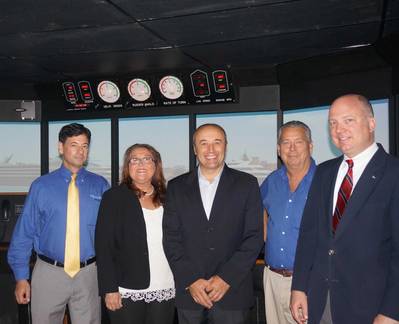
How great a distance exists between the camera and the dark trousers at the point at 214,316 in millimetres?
2373

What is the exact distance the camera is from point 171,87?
4.58 metres

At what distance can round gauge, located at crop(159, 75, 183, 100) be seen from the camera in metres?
4.53

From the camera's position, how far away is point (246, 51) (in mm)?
3730

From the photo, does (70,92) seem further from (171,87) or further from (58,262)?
(58,262)

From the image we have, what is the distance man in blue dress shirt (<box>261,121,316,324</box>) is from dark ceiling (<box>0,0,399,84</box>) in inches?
30.7

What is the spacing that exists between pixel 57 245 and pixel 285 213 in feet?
4.61

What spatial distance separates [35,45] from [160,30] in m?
1.08

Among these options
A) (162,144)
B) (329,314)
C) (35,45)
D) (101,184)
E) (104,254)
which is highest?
(35,45)

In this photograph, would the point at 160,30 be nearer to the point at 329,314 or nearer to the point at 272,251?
the point at 272,251

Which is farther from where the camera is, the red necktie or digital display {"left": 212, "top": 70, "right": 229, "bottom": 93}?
digital display {"left": 212, "top": 70, "right": 229, "bottom": 93}

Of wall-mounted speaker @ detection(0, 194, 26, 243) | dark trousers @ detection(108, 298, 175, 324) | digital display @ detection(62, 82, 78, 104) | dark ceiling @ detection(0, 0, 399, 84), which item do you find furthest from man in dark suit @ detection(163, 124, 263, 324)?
wall-mounted speaker @ detection(0, 194, 26, 243)

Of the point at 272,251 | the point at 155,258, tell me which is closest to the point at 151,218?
the point at 155,258

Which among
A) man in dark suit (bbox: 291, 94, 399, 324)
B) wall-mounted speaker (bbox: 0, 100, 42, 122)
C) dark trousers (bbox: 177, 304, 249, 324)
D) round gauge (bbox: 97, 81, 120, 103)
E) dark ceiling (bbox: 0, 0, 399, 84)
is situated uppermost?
dark ceiling (bbox: 0, 0, 399, 84)

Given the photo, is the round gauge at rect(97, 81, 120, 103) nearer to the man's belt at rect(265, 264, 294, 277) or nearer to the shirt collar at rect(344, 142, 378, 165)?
the man's belt at rect(265, 264, 294, 277)
